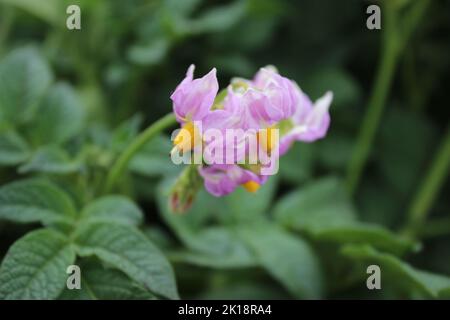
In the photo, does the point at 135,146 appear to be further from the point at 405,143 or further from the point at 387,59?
the point at 405,143

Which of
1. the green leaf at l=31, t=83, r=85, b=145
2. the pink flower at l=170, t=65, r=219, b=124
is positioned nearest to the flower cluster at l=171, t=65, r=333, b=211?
the pink flower at l=170, t=65, r=219, b=124

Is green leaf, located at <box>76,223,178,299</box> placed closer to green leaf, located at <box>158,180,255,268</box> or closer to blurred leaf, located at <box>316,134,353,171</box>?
green leaf, located at <box>158,180,255,268</box>

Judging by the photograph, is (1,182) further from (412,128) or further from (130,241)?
(412,128)

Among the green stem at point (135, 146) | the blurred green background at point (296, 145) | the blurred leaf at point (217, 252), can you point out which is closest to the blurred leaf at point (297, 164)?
the blurred green background at point (296, 145)

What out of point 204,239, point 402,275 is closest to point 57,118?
point 204,239

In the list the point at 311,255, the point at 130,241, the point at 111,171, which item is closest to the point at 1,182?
the point at 111,171

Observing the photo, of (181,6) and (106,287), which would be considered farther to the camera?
(181,6)
